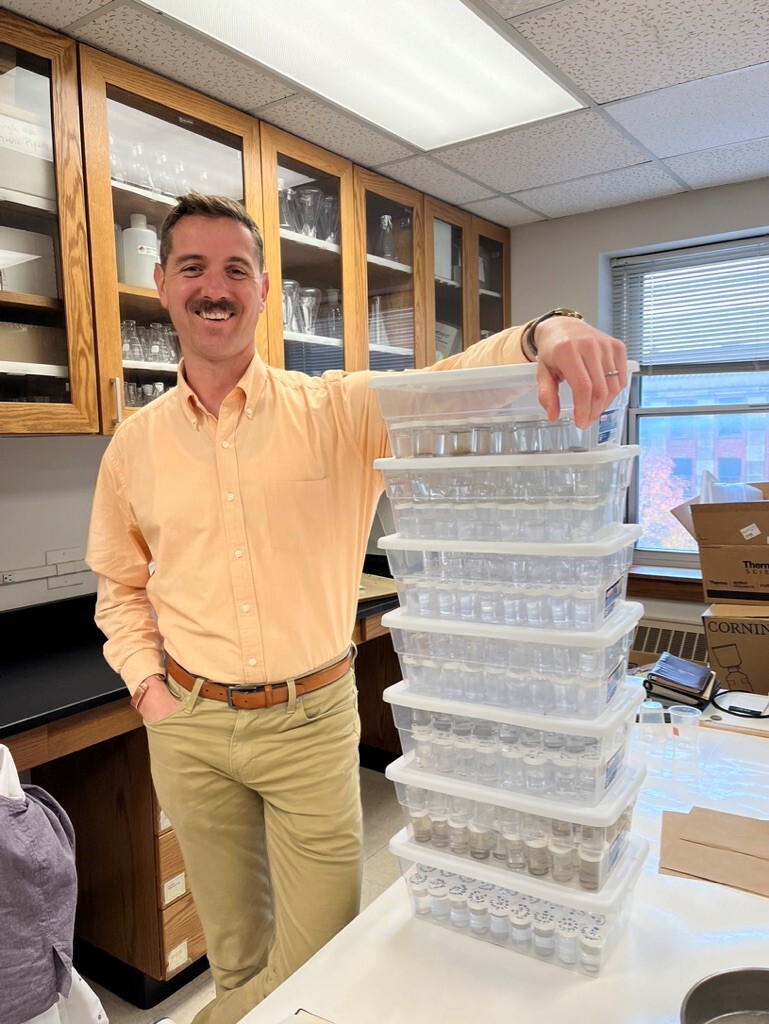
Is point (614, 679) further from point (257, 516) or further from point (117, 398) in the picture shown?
point (117, 398)

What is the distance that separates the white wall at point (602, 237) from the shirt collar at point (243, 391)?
2669 millimetres

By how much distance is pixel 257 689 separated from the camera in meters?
1.30

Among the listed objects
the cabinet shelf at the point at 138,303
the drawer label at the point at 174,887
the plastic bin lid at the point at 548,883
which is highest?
the cabinet shelf at the point at 138,303

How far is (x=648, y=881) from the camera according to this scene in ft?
3.32

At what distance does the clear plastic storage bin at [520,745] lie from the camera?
841 mm

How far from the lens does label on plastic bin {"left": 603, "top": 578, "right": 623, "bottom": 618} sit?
0.84m

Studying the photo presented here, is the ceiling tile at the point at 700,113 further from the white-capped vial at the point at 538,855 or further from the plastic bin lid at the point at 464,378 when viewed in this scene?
the white-capped vial at the point at 538,855

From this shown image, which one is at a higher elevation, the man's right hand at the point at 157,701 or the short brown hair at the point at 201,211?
the short brown hair at the point at 201,211

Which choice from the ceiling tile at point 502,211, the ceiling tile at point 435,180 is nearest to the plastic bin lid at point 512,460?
the ceiling tile at point 435,180

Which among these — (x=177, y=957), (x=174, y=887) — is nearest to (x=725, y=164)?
(x=174, y=887)

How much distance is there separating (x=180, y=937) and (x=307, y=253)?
2149mm

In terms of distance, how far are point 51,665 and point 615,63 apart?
2.25 m

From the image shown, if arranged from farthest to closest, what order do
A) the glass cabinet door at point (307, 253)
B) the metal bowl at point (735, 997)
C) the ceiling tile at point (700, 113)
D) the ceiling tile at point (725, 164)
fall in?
the ceiling tile at point (725, 164)
the glass cabinet door at point (307, 253)
the ceiling tile at point (700, 113)
the metal bowl at point (735, 997)

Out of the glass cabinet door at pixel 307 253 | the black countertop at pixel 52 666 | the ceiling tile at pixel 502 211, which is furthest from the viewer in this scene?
the ceiling tile at pixel 502 211
